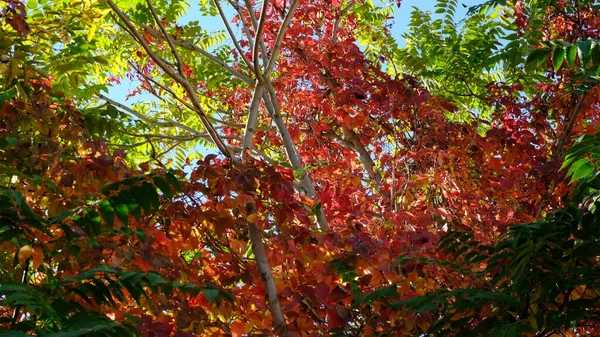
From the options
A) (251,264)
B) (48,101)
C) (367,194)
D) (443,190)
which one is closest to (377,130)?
(367,194)

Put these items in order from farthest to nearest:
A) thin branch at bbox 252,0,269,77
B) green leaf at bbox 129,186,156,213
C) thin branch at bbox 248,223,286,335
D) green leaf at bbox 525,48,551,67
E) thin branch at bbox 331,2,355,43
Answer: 1. thin branch at bbox 331,2,355,43
2. thin branch at bbox 252,0,269,77
3. thin branch at bbox 248,223,286,335
4. green leaf at bbox 525,48,551,67
5. green leaf at bbox 129,186,156,213

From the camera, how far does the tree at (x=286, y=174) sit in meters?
3.32

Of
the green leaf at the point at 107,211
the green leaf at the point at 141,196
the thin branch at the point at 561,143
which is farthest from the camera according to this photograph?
the thin branch at the point at 561,143

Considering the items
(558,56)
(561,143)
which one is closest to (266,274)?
(558,56)

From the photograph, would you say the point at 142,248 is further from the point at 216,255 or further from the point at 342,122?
the point at 342,122

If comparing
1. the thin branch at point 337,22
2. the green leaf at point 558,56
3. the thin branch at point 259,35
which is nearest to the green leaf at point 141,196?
the thin branch at point 259,35

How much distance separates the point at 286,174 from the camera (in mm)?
4543

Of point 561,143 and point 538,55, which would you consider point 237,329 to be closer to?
point 538,55

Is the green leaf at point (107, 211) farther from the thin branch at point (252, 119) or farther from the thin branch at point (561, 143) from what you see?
the thin branch at point (561, 143)

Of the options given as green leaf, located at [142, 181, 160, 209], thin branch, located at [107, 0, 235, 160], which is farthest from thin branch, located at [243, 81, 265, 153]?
green leaf, located at [142, 181, 160, 209]

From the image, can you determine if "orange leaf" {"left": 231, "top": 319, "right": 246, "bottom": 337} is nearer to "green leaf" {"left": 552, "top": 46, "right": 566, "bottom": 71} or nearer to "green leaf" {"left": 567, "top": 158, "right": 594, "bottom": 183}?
"green leaf" {"left": 567, "top": 158, "right": 594, "bottom": 183}

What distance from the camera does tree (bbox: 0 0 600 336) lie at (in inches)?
131

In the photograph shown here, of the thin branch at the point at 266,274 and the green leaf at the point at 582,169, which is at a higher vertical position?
the thin branch at the point at 266,274

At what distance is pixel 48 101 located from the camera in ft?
14.3
